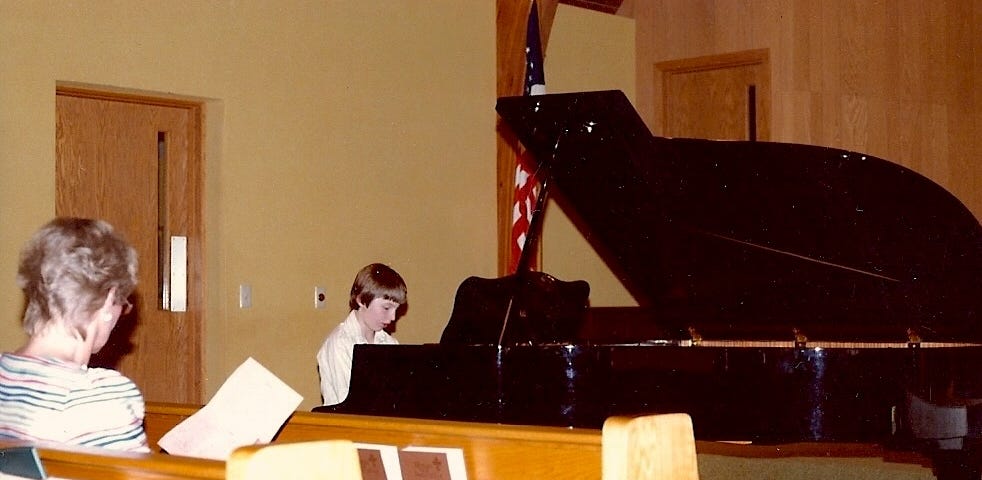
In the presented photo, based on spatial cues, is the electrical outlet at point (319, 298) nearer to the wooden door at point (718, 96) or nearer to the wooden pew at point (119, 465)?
the wooden door at point (718, 96)

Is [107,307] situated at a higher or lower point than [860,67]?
lower

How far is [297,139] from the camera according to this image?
650 cm

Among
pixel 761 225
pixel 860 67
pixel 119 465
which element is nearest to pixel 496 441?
pixel 119 465

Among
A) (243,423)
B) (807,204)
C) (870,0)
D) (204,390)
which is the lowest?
(204,390)

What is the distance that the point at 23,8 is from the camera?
5422mm

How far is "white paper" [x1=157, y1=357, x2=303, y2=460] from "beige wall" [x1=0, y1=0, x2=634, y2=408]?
3.48 m

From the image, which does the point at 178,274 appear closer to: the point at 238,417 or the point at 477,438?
the point at 238,417

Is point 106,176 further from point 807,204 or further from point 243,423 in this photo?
point 243,423

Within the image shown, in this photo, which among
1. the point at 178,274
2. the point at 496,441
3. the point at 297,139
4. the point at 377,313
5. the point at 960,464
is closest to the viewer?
the point at 496,441

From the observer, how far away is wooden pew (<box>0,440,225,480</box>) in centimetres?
144

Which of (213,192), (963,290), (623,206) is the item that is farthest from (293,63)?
(963,290)

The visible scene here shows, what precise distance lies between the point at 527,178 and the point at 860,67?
8.30 ft

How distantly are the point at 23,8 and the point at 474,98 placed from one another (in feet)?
9.22

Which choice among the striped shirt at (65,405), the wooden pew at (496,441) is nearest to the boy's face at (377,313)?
the wooden pew at (496,441)
